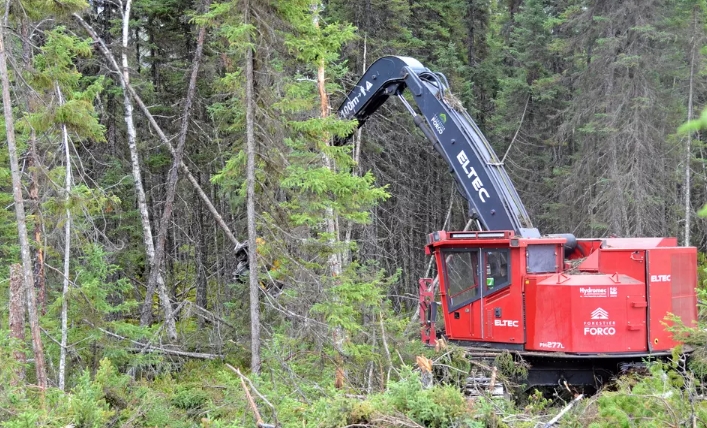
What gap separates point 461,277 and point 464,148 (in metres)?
2.09

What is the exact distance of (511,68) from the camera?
1023 inches

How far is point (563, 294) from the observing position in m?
9.49

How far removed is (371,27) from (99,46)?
8.12m

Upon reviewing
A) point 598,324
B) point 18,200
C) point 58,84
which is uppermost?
point 58,84

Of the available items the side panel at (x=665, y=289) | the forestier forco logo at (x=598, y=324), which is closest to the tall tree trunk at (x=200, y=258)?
the forestier forco logo at (x=598, y=324)

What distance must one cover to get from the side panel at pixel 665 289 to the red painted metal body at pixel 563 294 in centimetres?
1

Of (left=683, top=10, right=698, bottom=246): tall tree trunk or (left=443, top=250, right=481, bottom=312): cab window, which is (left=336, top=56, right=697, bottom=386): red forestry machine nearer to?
(left=443, top=250, right=481, bottom=312): cab window

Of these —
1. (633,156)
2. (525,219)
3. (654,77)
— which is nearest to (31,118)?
(525,219)

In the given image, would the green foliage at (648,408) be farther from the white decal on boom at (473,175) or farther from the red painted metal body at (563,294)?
the white decal on boom at (473,175)

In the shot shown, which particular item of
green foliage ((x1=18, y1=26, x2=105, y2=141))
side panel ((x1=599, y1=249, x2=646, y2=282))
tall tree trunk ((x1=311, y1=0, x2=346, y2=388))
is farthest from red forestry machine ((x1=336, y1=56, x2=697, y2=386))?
green foliage ((x1=18, y1=26, x2=105, y2=141))

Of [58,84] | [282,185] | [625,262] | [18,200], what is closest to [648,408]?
[625,262]

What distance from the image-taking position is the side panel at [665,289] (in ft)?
31.4

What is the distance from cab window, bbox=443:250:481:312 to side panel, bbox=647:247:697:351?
251 cm

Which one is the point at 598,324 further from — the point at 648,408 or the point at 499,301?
the point at 648,408
